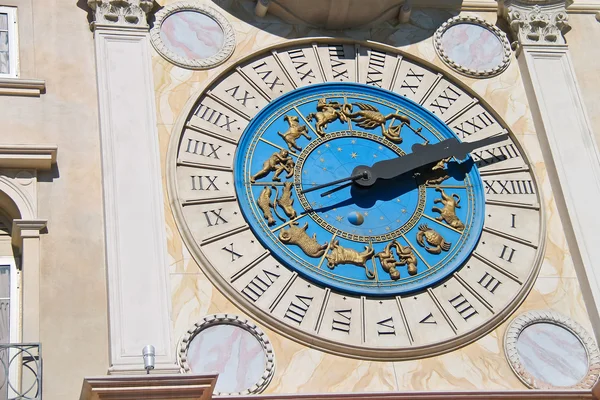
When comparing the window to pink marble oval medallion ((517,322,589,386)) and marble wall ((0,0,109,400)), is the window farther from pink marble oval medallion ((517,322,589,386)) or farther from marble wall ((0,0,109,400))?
pink marble oval medallion ((517,322,589,386))

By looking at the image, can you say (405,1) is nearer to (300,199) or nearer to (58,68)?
(300,199)

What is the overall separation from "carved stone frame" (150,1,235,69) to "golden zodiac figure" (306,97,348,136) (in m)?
0.91

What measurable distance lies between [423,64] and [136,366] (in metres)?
4.13

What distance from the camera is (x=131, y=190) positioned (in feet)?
34.0

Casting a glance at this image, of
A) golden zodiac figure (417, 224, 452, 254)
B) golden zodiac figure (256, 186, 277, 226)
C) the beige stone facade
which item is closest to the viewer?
the beige stone facade

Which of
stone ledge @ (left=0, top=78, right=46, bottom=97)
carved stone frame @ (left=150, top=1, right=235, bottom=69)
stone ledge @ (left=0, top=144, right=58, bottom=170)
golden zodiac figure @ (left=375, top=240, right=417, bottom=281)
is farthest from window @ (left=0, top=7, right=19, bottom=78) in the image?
golden zodiac figure @ (left=375, top=240, right=417, bottom=281)

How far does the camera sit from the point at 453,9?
12359 millimetres

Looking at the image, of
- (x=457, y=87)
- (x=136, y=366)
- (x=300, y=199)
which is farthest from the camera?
(x=457, y=87)

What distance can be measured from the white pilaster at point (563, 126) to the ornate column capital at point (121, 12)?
340 cm

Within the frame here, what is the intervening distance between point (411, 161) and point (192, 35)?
2.22 metres

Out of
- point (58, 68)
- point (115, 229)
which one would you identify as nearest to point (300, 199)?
point (115, 229)

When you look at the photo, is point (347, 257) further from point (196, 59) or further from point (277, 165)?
point (196, 59)

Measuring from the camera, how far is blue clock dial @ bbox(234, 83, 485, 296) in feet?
34.7

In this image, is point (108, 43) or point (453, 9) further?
point (453, 9)
